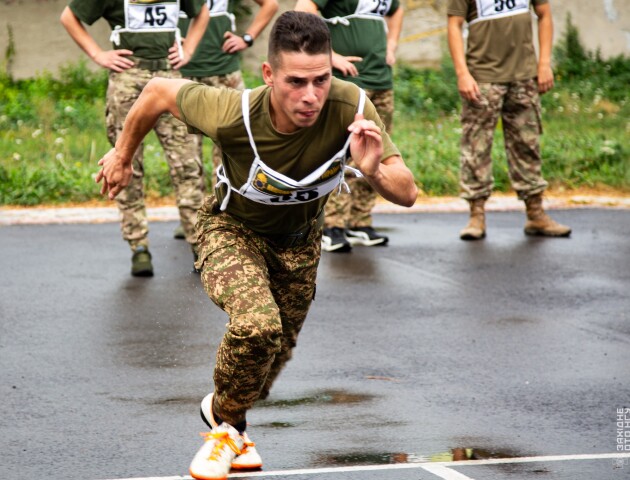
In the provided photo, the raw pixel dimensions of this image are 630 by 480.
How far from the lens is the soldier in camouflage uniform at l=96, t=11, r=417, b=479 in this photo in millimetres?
4500

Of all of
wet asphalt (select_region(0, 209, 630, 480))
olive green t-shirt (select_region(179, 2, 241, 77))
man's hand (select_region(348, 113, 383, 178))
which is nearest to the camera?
man's hand (select_region(348, 113, 383, 178))

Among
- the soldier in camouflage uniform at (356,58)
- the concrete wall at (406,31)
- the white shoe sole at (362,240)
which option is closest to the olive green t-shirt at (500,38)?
the soldier in camouflage uniform at (356,58)

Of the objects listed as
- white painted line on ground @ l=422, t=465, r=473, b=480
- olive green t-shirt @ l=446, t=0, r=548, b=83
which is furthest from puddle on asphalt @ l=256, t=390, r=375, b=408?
olive green t-shirt @ l=446, t=0, r=548, b=83

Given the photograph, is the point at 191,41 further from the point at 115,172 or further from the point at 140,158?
the point at 115,172

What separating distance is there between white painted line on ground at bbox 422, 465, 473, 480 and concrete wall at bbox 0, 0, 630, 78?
13.8 meters

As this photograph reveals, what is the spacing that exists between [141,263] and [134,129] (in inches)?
152

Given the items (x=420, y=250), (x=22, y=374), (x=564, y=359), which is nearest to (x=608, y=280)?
(x=420, y=250)

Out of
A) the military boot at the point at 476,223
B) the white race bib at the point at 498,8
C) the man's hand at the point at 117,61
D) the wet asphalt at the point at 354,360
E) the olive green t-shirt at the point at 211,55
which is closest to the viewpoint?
the wet asphalt at the point at 354,360

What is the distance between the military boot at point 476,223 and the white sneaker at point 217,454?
19.3ft

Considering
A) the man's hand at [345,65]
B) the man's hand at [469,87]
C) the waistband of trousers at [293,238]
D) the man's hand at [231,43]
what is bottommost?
the man's hand at [469,87]

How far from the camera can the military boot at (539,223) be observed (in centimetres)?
1055

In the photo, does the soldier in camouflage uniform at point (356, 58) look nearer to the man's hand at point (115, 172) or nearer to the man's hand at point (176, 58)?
the man's hand at point (176, 58)

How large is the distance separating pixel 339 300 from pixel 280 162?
3.52 m

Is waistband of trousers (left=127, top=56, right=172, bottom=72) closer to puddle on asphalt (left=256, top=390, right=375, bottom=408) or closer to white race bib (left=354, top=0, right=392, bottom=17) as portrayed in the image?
white race bib (left=354, top=0, right=392, bottom=17)
